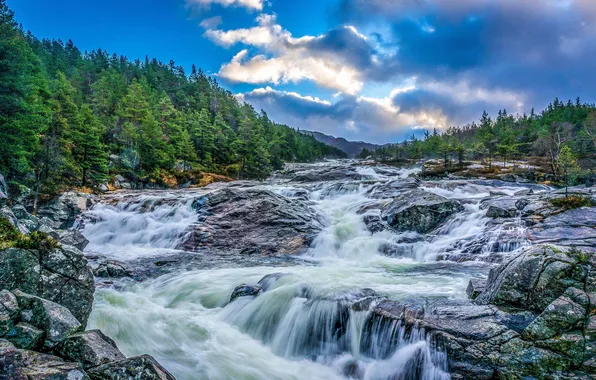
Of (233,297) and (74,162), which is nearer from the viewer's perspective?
(233,297)

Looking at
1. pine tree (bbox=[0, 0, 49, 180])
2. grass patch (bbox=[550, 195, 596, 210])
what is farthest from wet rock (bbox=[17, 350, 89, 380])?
pine tree (bbox=[0, 0, 49, 180])

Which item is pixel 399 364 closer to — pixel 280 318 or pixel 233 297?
pixel 280 318

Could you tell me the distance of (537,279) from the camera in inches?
258

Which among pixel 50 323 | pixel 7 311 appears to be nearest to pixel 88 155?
pixel 7 311

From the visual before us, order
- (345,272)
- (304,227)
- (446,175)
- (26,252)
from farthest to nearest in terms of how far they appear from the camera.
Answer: (446,175)
(304,227)
(345,272)
(26,252)

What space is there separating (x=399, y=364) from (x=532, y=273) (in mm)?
3219

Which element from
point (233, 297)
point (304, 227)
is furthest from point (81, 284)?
point (304, 227)

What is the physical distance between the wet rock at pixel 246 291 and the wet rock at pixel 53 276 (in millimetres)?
4061

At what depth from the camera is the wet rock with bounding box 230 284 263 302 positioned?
9.95 meters

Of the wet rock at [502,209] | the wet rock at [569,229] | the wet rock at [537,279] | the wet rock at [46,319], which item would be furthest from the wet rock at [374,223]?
the wet rock at [46,319]

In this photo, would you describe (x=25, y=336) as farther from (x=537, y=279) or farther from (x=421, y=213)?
(x=421, y=213)

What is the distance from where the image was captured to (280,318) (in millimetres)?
8664

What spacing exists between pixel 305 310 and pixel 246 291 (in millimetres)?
2348

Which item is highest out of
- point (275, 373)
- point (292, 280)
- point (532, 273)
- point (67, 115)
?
point (67, 115)
